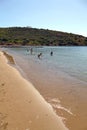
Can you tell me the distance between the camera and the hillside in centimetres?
15512

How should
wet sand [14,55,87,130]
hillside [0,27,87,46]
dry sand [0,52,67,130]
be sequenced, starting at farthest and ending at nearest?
1. hillside [0,27,87,46]
2. wet sand [14,55,87,130]
3. dry sand [0,52,67,130]

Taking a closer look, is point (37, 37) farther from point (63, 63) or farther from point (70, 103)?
point (70, 103)

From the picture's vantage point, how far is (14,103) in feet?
30.0

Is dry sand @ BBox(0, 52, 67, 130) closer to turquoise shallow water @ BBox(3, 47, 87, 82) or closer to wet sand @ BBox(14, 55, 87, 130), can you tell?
wet sand @ BBox(14, 55, 87, 130)

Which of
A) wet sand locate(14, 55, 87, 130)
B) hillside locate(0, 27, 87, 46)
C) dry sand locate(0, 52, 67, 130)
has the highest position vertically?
dry sand locate(0, 52, 67, 130)

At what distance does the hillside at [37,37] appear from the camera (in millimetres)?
155125

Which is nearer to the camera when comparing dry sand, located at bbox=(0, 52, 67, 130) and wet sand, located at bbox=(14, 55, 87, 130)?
dry sand, located at bbox=(0, 52, 67, 130)

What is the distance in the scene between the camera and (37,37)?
561 feet

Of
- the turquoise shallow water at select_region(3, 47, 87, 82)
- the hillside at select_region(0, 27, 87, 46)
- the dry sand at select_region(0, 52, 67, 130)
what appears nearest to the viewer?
the dry sand at select_region(0, 52, 67, 130)

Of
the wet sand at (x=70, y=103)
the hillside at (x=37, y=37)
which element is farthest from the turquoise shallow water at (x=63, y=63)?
the hillside at (x=37, y=37)

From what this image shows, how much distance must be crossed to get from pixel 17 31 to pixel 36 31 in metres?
15.9

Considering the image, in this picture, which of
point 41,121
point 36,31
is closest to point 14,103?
point 41,121

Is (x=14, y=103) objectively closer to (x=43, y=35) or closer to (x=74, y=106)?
(x=74, y=106)

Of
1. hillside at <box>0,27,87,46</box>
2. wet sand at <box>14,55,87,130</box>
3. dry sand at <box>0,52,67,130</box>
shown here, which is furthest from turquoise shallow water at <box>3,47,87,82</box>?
hillside at <box>0,27,87,46</box>
